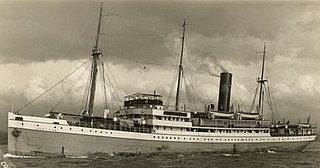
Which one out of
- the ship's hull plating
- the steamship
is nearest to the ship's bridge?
the steamship

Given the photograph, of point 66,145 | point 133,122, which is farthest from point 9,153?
point 133,122

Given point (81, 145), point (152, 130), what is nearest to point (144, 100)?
point (152, 130)

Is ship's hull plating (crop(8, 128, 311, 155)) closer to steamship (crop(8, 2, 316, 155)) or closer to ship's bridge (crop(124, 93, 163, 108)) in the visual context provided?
steamship (crop(8, 2, 316, 155))

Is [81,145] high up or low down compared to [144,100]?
down

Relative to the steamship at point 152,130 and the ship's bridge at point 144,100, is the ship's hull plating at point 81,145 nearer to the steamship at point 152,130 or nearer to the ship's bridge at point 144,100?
the steamship at point 152,130

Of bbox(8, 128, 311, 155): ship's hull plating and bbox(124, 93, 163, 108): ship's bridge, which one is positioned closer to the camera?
bbox(8, 128, 311, 155): ship's hull plating

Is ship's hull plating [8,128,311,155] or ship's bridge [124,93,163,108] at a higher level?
ship's bridge [124,93,163,108]

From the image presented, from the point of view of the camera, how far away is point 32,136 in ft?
63.6

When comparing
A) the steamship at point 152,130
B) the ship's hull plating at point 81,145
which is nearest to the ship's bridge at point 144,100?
the steamship at point 152,130

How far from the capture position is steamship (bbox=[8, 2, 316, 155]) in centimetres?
1956

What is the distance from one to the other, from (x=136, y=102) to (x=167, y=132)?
312 centimetres

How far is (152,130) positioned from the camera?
24.2 metres

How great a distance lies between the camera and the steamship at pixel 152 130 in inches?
770

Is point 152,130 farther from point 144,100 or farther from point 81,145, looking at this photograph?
point 81,145
